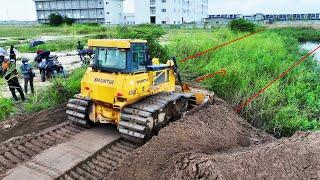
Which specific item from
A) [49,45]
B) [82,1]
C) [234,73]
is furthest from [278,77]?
[82,1]

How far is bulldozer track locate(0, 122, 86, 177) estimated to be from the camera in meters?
5.97

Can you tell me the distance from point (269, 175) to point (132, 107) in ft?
10.0

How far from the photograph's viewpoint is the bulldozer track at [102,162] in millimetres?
5613

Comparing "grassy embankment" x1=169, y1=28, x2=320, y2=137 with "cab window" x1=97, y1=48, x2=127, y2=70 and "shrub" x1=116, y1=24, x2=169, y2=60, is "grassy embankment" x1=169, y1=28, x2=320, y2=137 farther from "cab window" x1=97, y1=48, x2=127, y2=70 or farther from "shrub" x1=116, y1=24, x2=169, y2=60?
"cab window" x1=97, y1=48, x2=127, y2=70

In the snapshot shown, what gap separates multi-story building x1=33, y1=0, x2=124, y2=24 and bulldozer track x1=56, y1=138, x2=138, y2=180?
188 ft

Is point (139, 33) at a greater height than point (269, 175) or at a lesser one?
greater

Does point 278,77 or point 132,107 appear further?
point 278,77

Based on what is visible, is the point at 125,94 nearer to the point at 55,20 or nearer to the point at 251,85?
the point at 251,85

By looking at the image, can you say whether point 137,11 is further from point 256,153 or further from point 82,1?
point 256,153

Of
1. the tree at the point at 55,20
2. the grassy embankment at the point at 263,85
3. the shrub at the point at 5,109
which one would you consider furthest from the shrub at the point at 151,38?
the tree at the point at 55,20

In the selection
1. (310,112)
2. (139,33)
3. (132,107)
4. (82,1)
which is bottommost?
(310,112)

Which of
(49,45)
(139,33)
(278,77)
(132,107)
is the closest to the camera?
(132,107)

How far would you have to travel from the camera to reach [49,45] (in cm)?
2239
